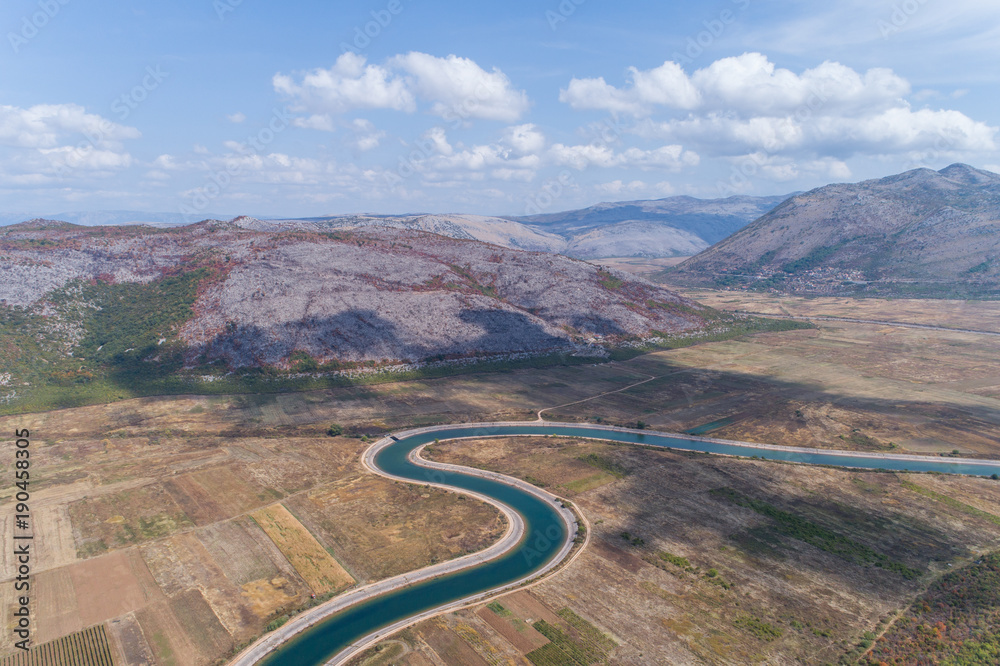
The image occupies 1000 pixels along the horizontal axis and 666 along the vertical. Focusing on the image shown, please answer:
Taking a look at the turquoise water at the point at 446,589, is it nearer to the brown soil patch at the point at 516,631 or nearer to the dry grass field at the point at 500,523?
the dry grass field at the point at 500,523

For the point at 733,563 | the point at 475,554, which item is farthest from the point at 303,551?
the point at 733,563

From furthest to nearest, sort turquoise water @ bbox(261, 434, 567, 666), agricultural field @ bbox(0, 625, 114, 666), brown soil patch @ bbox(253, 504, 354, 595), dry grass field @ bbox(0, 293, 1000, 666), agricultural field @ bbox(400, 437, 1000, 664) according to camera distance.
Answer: brown soil patch @ bbox(253, 504, 354, 595), dry grass field @ bbox(0, 293, 1000, 666), agricultural field @ bbox(400, 437, 1000, 664), turquoise water @ bbox(261, 434, 567, 666), agricultural field @ bbox(0, 625, 114, 666)

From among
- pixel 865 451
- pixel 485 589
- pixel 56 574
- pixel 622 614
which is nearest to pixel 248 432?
pixel 56 574

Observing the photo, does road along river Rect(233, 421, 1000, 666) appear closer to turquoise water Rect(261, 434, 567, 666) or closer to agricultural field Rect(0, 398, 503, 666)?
turquoise water Rect(261, 434, 567, 666)

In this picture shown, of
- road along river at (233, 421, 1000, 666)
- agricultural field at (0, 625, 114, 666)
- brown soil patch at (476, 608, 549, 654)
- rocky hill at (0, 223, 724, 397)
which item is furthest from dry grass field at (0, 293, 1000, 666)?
rocky hill at (0, 223, 724, 397)

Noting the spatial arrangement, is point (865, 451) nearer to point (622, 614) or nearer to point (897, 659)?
point (897, 659)

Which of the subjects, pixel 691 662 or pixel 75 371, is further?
pixel 75 371

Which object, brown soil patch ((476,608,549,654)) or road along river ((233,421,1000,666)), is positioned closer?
brown soil patch ((476,608,549,654))
